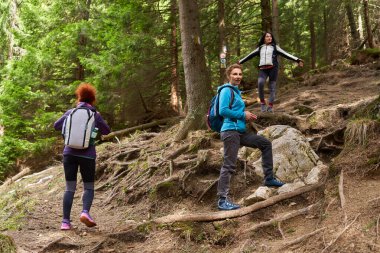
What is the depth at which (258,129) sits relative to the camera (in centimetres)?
807

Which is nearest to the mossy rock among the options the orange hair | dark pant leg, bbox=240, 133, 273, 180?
the orange hair

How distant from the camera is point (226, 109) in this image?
5344 millimetres

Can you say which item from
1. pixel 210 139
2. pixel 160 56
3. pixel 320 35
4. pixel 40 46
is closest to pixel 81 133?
pixel 210 139

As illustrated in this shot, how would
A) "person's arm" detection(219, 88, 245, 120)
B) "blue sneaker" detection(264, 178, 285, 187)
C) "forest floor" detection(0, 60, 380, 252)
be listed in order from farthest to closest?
"blue sneaker" detection(264, 178, 285, 187) < "person's arm" detection(219, 88, 245, 120) < "forest floor" detection(0, 60, 380, 252)

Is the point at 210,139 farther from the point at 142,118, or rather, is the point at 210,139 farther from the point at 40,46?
the point at 40,46

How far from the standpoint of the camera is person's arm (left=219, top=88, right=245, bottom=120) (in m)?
5.35

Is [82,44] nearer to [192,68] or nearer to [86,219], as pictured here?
[192,68]

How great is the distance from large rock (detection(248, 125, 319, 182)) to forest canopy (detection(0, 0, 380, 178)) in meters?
6.59

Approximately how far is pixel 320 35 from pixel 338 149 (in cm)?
1787

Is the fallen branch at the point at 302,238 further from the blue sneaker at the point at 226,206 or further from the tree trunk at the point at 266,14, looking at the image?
the tree trunk at the point at 266,14

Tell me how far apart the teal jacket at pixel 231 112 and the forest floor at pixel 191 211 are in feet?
4.28

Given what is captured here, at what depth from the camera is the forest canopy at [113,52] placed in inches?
526

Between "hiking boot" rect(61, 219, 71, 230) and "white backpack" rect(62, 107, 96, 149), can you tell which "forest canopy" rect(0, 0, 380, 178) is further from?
"hiking boot" rect(61, 219, 71, 230)

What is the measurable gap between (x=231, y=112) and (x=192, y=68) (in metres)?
3.73
